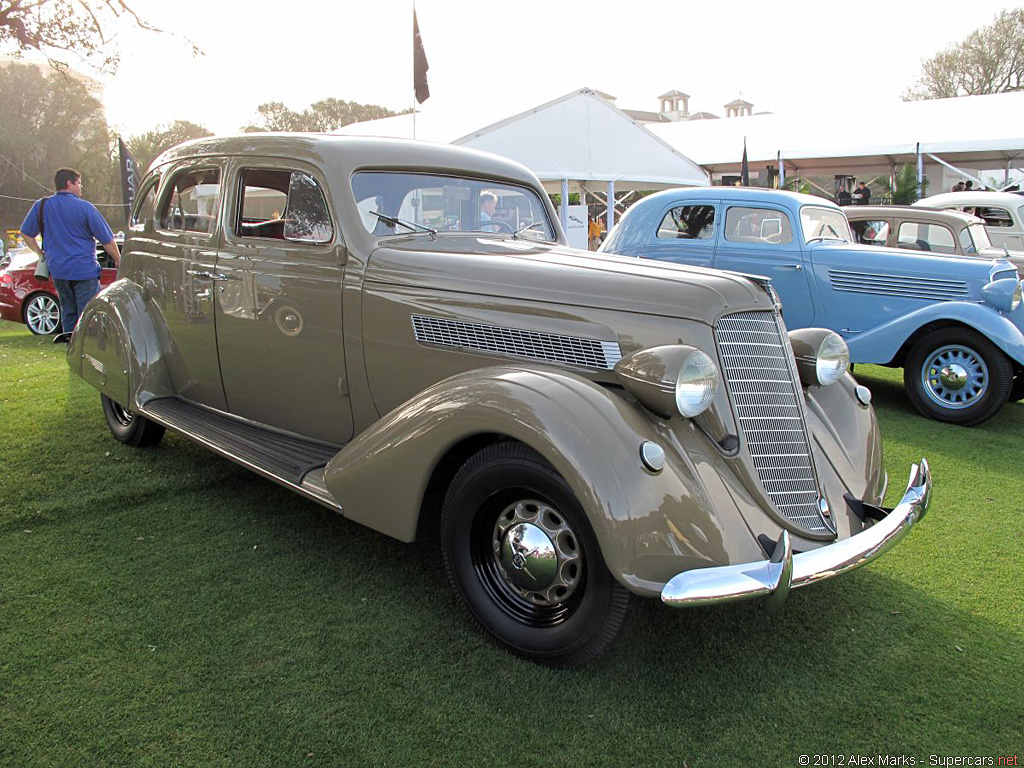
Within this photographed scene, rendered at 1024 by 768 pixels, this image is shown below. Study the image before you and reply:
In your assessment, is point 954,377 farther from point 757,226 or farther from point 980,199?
point 980,199

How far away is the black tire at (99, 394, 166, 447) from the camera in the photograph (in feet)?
15.1

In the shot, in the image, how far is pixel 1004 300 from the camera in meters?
5.84

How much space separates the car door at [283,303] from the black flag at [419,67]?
8.80 metres

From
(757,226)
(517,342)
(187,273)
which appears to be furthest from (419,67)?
(517,342)

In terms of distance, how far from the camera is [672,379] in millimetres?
2332

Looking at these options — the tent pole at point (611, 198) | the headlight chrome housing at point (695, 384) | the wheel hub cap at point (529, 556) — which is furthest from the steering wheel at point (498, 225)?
the tent pole at point (611, 198)

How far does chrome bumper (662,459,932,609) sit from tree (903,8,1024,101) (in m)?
42.6

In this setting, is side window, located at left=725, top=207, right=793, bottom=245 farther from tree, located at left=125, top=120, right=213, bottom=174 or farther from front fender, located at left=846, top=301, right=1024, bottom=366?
tree, located at left=125, top=120, right=213, bottom=174

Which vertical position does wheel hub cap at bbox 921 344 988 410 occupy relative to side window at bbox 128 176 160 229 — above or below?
below

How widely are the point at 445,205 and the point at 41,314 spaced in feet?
30.3

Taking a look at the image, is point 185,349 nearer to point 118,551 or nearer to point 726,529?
point 118,551

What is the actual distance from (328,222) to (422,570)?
5.56ft

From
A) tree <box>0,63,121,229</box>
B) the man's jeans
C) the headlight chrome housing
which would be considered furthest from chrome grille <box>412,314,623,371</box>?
tree <box>0,63,121,229</box>

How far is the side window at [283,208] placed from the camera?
Result: 134 inches
